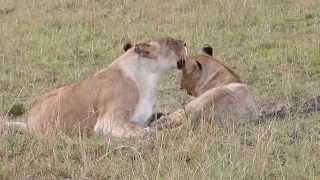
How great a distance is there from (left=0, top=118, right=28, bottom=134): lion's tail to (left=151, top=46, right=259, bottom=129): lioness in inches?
40.7

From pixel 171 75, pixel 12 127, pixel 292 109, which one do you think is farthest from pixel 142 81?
pixel 171 75

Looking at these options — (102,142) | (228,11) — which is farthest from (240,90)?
(228,11)

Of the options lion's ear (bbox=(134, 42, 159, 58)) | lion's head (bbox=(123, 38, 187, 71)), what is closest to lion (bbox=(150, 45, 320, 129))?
lion's head (bbox=(123, 38, 187, 71))

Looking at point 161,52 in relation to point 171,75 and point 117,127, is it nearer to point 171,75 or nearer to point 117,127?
point 117,127

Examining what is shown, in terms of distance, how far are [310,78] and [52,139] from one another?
4106mm

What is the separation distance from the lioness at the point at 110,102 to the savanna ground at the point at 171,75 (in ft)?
1.38

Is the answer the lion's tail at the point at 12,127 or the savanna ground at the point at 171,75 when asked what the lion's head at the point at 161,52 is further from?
the lion's tail at the point at 12,127

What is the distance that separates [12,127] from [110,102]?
78cm

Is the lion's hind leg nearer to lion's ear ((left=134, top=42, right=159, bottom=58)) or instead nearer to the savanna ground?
the savanna ground

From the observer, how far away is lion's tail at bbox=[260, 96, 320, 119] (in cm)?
683

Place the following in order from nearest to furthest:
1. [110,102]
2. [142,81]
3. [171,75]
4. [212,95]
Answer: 1. [110,102]
2. [142,81]
3. [212,95]
4. [171,75]

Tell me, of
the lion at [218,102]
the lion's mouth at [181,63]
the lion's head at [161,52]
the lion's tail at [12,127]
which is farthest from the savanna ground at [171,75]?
the lion's head at [161,52]

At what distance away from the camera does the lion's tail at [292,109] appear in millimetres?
6828

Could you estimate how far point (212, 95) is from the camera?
6.98 meters
